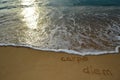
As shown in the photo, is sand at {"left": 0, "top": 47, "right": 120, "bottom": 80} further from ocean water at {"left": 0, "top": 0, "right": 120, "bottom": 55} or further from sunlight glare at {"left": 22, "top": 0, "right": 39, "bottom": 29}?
sunlight glare at {"left": 22, "top": 0, "right": 39, "bottom": 29}

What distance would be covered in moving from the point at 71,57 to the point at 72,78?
54 cm

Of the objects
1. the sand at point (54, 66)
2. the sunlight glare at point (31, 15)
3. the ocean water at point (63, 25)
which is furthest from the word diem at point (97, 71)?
the sunlight glare at point (31, 15)

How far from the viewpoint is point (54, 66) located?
2.95 m

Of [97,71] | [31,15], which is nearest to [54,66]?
[97,71]

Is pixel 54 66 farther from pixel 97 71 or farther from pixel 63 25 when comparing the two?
pixel 63 25

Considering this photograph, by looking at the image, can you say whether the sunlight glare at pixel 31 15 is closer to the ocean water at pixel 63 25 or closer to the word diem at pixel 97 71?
the ocean water at pixel 63 25

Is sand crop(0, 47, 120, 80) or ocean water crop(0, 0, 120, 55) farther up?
ocean water crop(0, 0, 120, 55)

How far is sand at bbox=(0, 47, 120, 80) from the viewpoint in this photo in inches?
108

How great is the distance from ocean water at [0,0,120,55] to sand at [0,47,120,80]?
0.22 meters

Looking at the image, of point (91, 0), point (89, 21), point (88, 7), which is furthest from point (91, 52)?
point (91, 0)

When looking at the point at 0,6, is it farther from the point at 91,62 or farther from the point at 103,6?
the point at 91,62

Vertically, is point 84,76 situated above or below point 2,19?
below

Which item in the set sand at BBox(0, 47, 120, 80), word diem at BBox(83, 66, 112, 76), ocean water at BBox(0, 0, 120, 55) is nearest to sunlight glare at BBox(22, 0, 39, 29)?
ocean water at BBox(0, 0, 120, 55)

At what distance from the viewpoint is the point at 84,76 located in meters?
2.75
